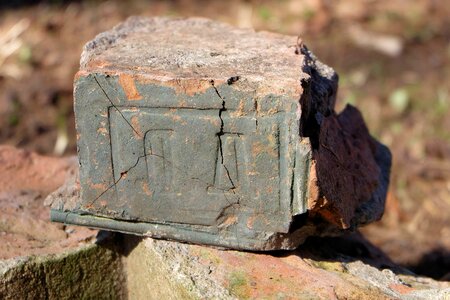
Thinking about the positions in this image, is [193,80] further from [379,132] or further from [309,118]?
[379,132]

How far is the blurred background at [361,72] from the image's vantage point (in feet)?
13.9

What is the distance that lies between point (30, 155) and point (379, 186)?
139 centimetres

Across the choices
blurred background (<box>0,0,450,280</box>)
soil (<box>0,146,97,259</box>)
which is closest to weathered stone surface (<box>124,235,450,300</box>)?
soil (<box>0,146,97,259</box>)

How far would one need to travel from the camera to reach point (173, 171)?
2.50 m

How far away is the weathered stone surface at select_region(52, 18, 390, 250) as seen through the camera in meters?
2.38

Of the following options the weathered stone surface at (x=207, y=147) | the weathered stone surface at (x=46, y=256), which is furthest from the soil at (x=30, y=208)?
the weathered stone surface at (x=207, y=147)

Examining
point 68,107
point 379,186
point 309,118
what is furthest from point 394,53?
point 309,118

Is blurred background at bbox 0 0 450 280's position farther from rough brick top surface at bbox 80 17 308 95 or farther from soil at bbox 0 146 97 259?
rough brick top surface at bbox 80 17 308 95

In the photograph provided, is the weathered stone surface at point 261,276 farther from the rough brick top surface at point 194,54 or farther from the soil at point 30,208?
the rough brick top surface at point 194,54

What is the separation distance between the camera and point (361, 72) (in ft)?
17.4

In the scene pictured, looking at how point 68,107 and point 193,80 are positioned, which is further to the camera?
point 68,107

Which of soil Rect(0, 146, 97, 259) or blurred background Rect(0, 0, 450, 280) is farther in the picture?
blurred background Rect(0, 0, 450, 280)

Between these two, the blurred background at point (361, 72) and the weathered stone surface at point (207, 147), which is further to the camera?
the blurred background at point (361, 72)

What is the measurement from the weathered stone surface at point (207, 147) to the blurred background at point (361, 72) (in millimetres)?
1313
